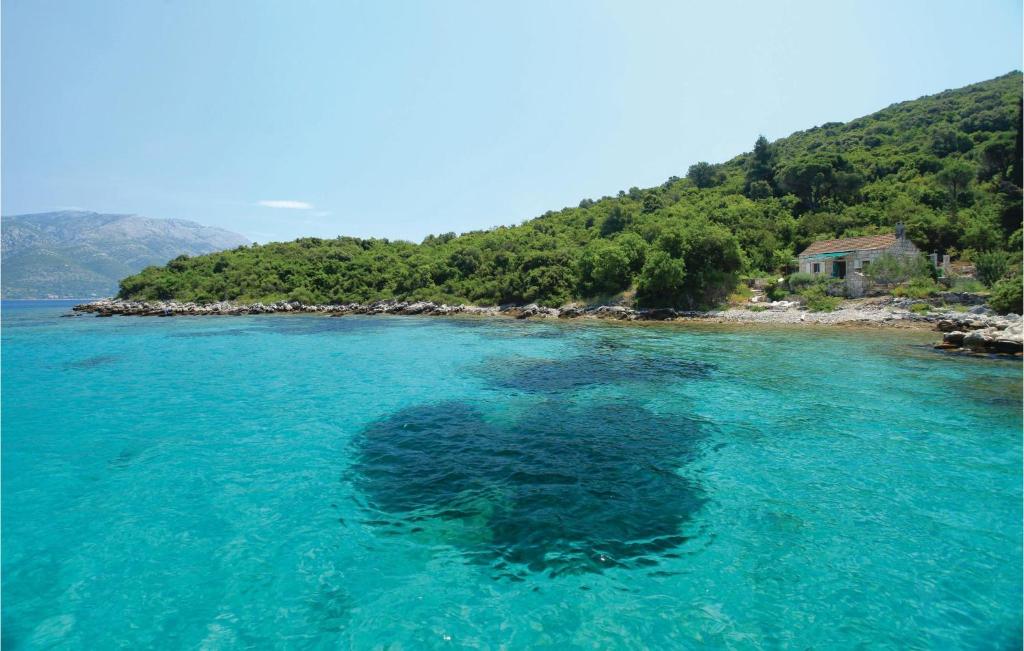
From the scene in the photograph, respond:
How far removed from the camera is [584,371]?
20.4 meters

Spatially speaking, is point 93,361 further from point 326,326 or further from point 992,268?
point 992,268

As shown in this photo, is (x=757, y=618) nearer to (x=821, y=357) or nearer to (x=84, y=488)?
(x=84, y=488)

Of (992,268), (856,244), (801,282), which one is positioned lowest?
(801,282)

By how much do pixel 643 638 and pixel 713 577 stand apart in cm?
174

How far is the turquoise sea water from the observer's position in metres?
5.63

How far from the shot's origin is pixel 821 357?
22.3 m

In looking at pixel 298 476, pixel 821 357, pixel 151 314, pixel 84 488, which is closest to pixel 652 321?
pixel 821 357

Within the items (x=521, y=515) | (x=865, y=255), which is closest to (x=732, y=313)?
(x=865, y=255)

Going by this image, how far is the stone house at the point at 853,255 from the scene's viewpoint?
3962cm

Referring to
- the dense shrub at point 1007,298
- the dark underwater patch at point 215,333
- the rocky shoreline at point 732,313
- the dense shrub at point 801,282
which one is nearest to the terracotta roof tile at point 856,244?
the dense shrub at point 801,282

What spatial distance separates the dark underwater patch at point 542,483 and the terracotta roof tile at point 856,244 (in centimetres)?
4444

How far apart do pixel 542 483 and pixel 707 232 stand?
140 feet

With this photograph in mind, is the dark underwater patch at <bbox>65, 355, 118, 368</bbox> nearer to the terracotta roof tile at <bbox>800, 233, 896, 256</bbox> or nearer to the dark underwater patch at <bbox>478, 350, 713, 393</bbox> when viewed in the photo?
the dark underwater patch at <bbox>478, 350, 713, 393</bbox>

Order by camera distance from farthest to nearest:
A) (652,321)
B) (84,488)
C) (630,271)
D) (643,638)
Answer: (630,271) → (652,321) → (84,488) → (643,638)
